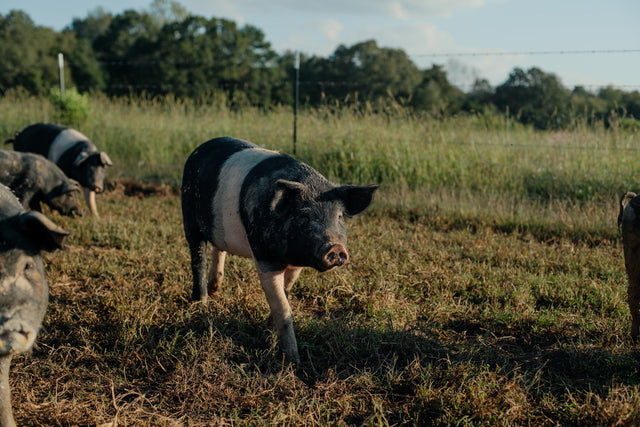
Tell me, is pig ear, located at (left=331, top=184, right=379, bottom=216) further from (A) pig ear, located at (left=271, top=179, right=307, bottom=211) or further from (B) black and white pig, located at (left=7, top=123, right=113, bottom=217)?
(B) black and white pig, located at (left=7, top=123, right=113, bottom=217)

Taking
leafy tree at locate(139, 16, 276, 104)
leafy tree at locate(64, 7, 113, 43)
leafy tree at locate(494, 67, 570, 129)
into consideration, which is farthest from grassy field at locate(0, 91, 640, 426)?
leafy tree at locate(64, 7, 113, 43)

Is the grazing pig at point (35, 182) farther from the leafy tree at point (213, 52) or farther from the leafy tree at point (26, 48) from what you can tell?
the leafy tree at point (26, 48)

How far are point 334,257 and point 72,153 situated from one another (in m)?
5.04

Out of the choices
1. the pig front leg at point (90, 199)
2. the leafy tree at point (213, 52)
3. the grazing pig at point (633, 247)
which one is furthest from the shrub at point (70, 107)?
the leafy tree at point (213, 52)

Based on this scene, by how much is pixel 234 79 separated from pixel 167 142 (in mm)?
18135

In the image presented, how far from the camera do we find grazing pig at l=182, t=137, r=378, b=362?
2512mm

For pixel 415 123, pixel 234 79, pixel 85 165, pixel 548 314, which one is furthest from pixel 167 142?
pixel 234 79

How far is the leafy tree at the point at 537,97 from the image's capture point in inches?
296

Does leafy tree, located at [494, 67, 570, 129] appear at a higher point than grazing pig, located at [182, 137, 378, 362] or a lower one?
higher

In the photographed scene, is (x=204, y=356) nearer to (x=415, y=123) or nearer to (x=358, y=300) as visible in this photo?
(x=358, y=300)

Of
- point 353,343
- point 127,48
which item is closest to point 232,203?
point 353,343

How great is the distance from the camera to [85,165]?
610 cm

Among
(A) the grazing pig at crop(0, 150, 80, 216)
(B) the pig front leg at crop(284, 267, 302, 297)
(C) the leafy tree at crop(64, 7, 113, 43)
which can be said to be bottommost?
(B) the pig front leg at crop(284, 267, 302, 297)

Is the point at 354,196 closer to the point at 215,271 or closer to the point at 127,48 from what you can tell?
the point at 215,271
